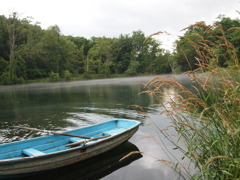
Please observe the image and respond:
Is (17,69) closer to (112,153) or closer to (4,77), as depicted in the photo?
(4,77)

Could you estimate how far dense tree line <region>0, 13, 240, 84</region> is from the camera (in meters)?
44.8

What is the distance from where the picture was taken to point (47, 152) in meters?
6.18

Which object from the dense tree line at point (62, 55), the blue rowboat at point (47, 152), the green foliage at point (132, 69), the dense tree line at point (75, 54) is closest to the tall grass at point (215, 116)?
the blue rowboat at point (47, 152)

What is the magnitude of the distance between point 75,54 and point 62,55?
9759mm

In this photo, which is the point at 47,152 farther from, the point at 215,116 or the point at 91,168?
the point at 215,116

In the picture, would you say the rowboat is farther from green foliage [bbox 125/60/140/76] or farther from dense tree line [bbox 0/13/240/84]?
green foliage [bbox 125/60/140/76]

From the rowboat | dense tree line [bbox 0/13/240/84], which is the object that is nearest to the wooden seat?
the rowboat

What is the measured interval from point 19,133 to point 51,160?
541 centimetres

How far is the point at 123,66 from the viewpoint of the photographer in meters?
77.4

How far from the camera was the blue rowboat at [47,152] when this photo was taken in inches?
191

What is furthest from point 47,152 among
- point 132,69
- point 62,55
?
point 132,69

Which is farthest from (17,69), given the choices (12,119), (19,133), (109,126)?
(109,126)

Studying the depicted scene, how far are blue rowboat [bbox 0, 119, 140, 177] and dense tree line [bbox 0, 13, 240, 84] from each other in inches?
961

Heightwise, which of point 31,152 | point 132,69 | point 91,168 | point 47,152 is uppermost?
point 132,69
